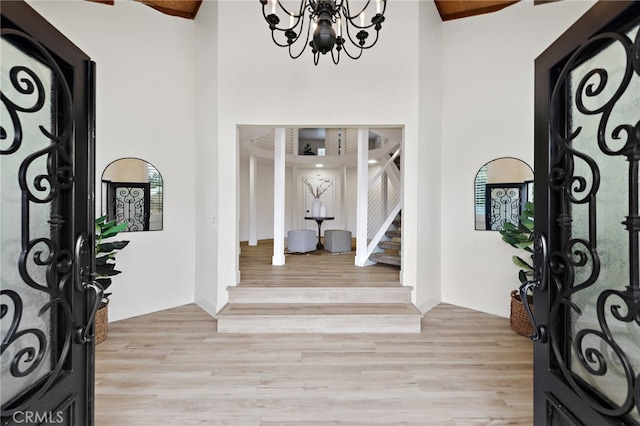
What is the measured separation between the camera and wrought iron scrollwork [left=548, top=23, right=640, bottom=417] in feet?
2.83

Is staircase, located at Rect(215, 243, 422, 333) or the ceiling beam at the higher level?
the ceiling beam

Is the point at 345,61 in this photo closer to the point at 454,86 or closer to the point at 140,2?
the point at 454,86

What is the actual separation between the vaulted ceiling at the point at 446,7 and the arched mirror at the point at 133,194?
1.98m

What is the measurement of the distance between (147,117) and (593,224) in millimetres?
4249

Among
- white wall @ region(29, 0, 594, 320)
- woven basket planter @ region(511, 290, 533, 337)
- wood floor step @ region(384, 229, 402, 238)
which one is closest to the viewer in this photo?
woven basket planter @ region(511, 290, 533, 337)

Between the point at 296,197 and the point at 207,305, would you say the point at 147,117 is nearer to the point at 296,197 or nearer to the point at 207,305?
the point at 207,305

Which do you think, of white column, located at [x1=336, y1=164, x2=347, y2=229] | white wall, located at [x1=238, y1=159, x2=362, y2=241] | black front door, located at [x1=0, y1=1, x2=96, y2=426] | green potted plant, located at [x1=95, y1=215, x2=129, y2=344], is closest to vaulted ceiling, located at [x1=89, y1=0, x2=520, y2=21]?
green potted plant, located at [x1=95, y1=215, x2=129, y2=344]

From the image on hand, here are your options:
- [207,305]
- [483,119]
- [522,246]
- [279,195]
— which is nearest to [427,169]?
[483,119]

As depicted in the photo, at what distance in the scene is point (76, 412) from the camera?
119cm

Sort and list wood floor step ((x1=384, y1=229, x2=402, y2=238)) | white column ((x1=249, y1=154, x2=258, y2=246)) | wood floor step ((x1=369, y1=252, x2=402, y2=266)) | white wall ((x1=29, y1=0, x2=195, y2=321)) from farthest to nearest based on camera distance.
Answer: white column ((x1=249, y1=154, x2=258, y2=246))
wood floor step ((x1=384, y1=229, x2=402, y2=238))
wood floor step ((x1=369, y1=252, x2=402, y2=266))
white wall ((x1=29, y1=0, x2=195, y2=321))

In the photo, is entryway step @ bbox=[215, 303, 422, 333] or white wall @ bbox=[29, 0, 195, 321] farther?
white wall @ bbox=[29, 0, 195, 321]

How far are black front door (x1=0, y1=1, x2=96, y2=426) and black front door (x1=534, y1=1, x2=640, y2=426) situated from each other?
6.00 ft

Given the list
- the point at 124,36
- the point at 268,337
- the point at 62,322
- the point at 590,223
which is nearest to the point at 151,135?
the point at 124,36

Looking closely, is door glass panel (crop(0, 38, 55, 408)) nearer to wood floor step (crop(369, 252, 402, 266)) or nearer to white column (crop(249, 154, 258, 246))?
wood floor step (crop(369, 252, 402, 266))
